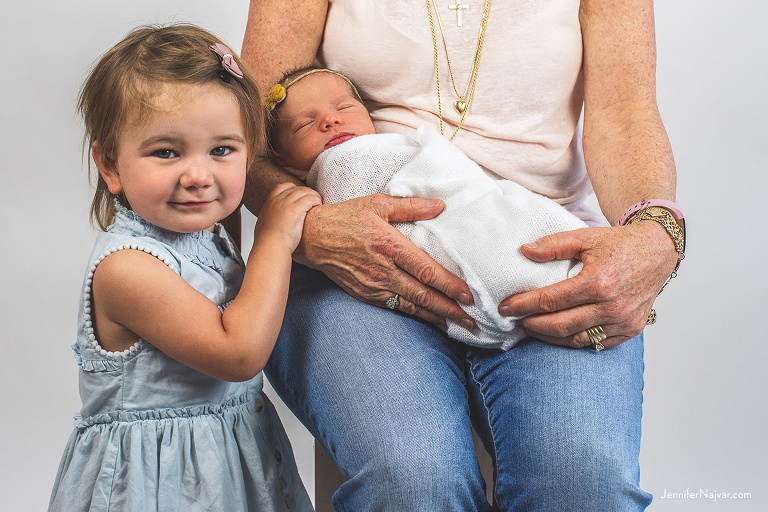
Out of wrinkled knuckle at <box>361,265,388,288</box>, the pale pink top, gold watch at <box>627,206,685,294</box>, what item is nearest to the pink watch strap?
gold watch at <box>627,206,685,294</box>

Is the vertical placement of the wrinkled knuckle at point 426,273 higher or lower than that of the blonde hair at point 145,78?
lower

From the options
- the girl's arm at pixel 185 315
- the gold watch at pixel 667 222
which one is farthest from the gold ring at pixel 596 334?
the girl's arm at pixel 185 315

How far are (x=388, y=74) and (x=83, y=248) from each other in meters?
1.15

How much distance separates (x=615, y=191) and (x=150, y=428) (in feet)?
3.10

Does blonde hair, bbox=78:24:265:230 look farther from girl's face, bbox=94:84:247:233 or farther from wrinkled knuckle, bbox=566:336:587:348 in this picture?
wrinkled knuckle, bbox=566:336:587:348

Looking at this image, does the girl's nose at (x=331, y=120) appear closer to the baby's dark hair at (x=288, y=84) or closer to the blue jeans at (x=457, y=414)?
the baby's dark hair at (x=288, y=84)

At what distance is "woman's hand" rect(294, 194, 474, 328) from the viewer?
4.13 ft

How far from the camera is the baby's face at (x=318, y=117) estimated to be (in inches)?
60.1

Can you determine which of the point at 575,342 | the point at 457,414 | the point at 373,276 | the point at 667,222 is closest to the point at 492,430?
the point at 457,414

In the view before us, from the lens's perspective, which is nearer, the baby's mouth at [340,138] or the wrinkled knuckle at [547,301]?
the wrinkled knuckle at [547,301]

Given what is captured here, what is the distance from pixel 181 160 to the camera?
121 cm

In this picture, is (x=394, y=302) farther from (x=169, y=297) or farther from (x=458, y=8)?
(x=458, y=8)

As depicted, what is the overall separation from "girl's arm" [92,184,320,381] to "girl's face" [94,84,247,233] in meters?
0.10

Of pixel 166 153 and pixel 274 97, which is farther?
pixel 274 97
